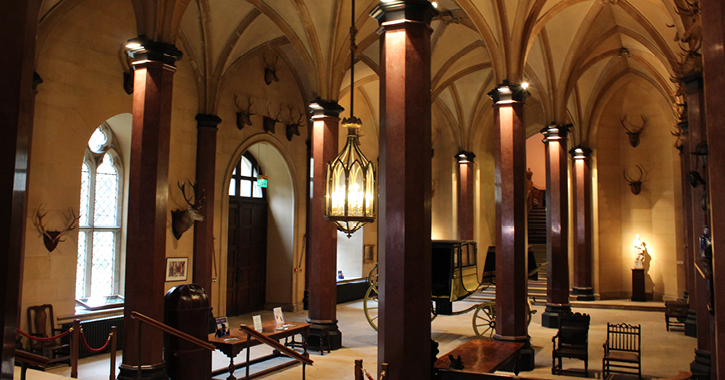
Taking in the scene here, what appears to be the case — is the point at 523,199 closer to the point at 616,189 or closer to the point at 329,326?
the point at 329,326

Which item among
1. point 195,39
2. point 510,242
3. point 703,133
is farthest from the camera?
point 195,39

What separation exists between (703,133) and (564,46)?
4.97 metres

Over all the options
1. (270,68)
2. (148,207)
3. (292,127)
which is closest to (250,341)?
(148,207)

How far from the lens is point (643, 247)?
17.4 meters

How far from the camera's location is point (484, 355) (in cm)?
731

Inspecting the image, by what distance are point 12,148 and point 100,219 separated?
8.75 meters

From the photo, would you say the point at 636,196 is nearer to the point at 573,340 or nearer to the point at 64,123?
the point at 573,340

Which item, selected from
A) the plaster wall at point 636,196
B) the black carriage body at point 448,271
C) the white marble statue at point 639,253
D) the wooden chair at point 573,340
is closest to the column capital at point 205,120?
the black carriage body at point 448,271

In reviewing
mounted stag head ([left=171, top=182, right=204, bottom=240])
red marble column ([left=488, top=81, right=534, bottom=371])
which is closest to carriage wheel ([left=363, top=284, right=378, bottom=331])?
red marble column ([left=488, top=81, right=534, bottom=371])

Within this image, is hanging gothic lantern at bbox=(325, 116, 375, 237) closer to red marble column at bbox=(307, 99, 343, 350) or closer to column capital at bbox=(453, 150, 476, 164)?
red marble column at bbox=(307, 99, 343, 350)

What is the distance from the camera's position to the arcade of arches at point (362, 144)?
4.96m

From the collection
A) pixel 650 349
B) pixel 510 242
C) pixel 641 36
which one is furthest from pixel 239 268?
pixel 641 36

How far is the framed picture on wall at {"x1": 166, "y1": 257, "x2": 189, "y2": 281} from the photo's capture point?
35.8ft

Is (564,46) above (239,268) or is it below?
above
